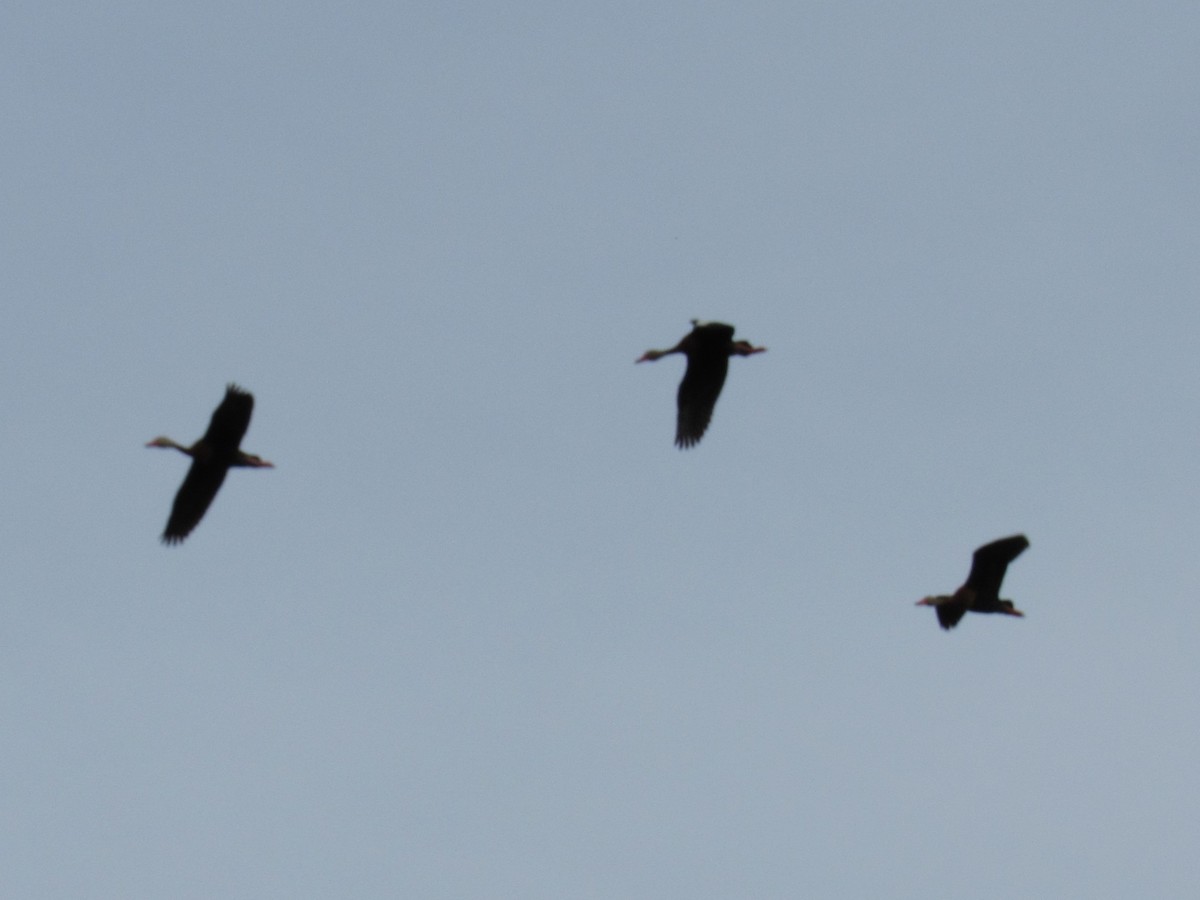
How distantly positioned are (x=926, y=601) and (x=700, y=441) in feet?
9.68

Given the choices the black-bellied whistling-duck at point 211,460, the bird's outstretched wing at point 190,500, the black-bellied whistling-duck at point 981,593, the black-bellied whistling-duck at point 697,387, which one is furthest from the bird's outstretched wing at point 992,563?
the bird's outstretched wing at point 190,500

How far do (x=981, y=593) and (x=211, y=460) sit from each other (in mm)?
8016

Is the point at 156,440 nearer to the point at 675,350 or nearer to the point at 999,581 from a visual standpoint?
the point at 675,350

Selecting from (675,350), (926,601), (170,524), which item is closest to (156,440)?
(170,524)

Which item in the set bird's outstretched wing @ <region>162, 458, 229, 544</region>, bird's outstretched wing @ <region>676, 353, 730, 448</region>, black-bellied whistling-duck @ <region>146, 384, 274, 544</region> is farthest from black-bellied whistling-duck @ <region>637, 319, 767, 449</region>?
bird's outstretched wing @ <region>162, 458, 229, 544</region>

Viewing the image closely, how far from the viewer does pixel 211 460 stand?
67.2 ft

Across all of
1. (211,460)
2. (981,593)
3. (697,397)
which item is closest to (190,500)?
(211,460)

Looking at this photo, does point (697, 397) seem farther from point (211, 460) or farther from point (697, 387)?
point (211, 460)

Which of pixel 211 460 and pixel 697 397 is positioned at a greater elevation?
pixel 697 397

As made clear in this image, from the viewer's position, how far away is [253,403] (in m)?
19.9

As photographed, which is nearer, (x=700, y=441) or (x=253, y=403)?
(x=253, y=403)

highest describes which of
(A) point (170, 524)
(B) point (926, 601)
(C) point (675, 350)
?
(C) point (675, 350)

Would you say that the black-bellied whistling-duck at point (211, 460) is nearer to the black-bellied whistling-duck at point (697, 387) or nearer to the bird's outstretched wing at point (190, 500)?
the bird's outstretched wing at point (190, 500)

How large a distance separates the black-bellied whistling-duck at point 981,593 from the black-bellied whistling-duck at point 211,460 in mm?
7148
